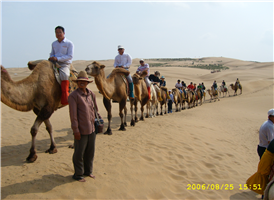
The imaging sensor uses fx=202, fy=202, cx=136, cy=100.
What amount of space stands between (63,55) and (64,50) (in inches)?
7.7

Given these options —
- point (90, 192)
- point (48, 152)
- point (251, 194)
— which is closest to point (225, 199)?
point (251, 194)

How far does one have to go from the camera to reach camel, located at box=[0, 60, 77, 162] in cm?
485

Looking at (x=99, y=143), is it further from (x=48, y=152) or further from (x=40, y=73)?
(x=40, y=73)

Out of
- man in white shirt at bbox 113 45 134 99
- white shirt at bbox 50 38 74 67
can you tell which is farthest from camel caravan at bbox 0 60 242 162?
man in white shirt at bbox 113 45 134 99

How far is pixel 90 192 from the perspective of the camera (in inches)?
164

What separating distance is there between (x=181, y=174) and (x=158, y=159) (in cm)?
85

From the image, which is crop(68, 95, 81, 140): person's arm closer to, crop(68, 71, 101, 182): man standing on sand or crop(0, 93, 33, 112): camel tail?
crop(68, 71, 101, 182): man standing on sand

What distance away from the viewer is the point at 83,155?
4629 millimetres

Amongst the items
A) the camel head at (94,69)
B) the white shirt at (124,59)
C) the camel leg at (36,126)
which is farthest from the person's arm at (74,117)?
the white shirt at (124,59)

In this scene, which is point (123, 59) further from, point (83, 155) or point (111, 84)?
point (83, 155)

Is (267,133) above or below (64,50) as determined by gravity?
below

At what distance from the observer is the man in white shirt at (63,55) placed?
626 cm

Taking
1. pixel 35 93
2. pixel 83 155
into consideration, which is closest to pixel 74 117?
pixel 83 155

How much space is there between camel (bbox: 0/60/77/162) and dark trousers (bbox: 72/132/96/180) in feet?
6.14
